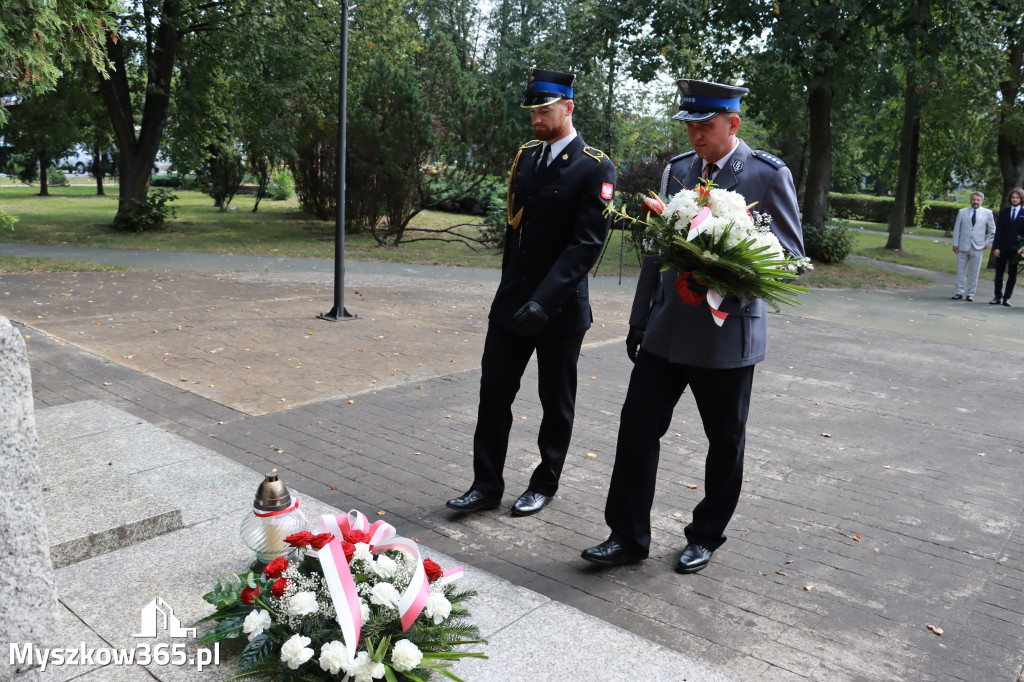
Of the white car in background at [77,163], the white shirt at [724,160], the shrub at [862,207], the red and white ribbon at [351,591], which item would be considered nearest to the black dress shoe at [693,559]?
the red and white ribbon at [351,591]

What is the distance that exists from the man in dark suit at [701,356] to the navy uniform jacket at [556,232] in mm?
359

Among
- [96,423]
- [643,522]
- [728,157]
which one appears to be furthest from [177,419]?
[728,157]

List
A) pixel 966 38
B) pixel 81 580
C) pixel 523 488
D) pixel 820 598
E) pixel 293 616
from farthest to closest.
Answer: pixel 966 38 → pixel 523 488 → pixel 820 598 → pixel 81 580 → pixel 293 616

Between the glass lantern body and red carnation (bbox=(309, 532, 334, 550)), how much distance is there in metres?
0.47

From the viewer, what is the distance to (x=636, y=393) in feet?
12.4

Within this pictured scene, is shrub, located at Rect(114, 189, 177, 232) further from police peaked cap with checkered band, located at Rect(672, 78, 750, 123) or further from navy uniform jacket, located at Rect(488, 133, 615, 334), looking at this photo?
police peaked cap with checkered band, located at Rect(672, 78, 750, 123)

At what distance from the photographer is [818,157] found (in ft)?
65.0

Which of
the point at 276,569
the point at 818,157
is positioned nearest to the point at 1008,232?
the point at 818,157

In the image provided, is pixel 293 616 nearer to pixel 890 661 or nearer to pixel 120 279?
pixel 890 661

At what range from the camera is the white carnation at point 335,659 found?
2568 mm

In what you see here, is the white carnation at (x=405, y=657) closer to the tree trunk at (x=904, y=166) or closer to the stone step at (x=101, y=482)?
the stone step at (x=101, y=482)

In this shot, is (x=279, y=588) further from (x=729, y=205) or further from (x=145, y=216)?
(x=145, y=216)

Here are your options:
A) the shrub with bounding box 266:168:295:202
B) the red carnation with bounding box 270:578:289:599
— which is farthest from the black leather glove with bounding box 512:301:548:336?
the shrub with bounding box 266:168:295:202

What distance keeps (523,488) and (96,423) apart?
9.04 ft
